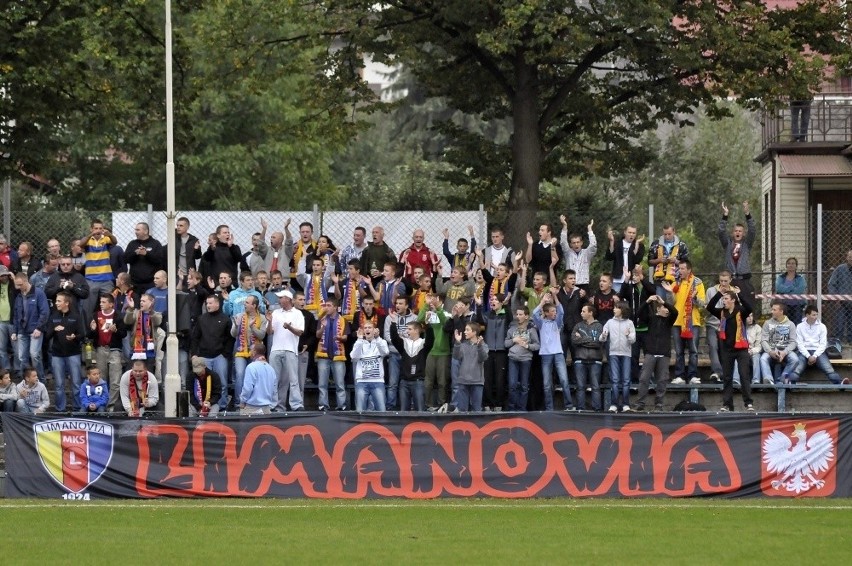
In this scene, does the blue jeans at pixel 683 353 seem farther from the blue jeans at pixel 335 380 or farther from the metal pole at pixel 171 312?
the metal pole at pixel 171 312

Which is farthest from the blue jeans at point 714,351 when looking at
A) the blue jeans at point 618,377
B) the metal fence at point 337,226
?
the metal fence at point 337,226

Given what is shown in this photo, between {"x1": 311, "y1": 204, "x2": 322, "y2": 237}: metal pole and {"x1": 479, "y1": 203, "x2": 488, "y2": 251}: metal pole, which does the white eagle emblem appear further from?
{"x1": 311, "y1": 204, "x2": 322, "y2": 237}: metal pole

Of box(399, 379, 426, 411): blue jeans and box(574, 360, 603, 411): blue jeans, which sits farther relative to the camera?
box(399, 379, 426, 411): blue jeans

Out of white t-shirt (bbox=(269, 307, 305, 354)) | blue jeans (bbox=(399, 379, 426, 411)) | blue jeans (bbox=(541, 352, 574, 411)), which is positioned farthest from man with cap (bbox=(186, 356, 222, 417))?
blue jeans (bbox=(541, 352, 574, 411))

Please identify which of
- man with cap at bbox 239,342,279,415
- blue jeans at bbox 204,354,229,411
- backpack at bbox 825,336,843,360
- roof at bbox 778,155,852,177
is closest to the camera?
man with cap at bbox 239,342,279,415

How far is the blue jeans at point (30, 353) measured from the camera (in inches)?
956

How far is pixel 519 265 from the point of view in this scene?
24641 millimetres

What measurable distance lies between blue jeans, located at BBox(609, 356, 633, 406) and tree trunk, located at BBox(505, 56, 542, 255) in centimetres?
688

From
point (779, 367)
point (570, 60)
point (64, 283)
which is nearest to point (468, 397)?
point (779, 367)

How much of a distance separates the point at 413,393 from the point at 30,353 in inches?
257

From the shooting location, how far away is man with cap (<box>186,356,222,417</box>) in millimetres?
23438

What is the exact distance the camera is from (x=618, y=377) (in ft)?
77.7

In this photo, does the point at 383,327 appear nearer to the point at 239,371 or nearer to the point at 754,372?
the point at 239,371

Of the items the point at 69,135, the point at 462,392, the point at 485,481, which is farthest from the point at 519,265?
the point at 69,135
